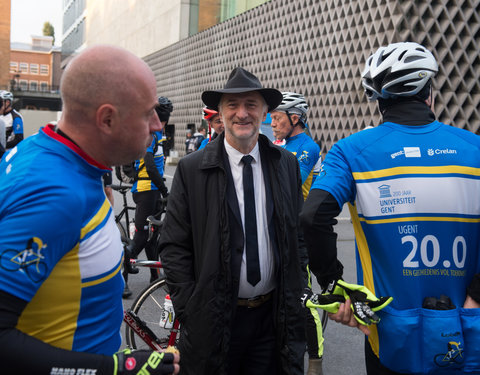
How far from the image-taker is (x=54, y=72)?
98062 millimetres

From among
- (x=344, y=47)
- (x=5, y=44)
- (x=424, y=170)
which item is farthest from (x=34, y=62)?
(x=424, y=170)

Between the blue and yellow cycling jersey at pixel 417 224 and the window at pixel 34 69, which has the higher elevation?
the window at pixel 34 69

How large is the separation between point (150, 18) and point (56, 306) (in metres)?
38.7

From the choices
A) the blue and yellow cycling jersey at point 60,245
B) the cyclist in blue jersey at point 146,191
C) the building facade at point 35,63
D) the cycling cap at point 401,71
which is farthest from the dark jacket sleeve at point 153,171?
the building facade at point 35,63

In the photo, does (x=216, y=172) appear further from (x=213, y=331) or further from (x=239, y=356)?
(x=239, y=356)

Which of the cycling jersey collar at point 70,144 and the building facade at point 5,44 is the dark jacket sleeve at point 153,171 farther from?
the building facade at point 5,44

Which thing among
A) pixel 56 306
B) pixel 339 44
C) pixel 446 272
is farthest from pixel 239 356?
pixel 339 44

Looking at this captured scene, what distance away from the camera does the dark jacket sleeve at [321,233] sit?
2.20m

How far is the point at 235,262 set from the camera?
8.91 feet

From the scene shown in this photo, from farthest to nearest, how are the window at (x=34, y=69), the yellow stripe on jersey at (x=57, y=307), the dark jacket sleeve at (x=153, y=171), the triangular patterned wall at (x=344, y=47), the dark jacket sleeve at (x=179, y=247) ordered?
the window at (x=34, y=69)
the triangular patterned wall at (x=344, y=47)
the dark jacket sleeve at (x=153, y=171)
the dark jacket sleeve at (x=179, y=247)
the yellow stripe on jersey at (x=57, y=307)

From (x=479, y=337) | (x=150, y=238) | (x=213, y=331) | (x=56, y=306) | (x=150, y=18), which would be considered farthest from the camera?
(x=150, y=18)

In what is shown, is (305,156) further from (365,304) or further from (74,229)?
(74,229)

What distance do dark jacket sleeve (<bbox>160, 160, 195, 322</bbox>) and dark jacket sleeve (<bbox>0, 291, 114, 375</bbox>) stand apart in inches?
59.0

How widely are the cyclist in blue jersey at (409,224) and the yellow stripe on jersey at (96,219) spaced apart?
3.25 feet
